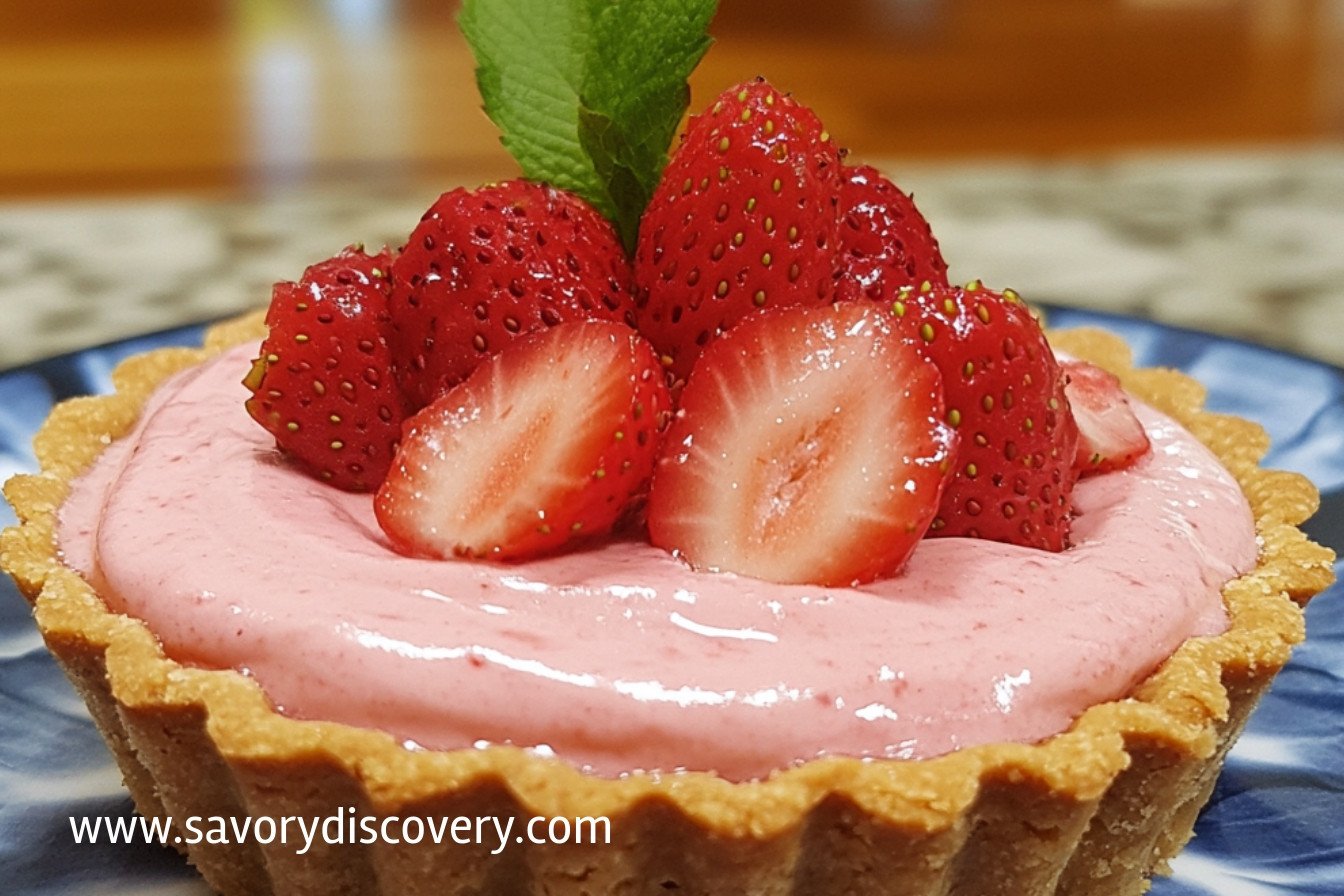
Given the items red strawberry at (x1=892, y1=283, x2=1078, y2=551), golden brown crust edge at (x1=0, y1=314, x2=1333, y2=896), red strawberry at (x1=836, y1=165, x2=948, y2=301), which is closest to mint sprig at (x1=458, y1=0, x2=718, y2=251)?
red strawberry at (x1=836, y1=165, x2=948, y2=301)

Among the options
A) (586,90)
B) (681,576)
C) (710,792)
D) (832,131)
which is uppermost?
(586,90)

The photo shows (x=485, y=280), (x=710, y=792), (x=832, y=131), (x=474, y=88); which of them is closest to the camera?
(x=710, y=792)

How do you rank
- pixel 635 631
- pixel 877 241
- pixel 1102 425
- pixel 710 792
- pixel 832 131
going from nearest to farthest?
1. pixel 710 792
2. pixel 635 631
3. pixel 877 241
4. pixel 1102 425
5. pixel 832 131

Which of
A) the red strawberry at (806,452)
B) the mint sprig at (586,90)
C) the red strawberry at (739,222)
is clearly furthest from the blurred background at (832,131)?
the red strawberry at (806,452)

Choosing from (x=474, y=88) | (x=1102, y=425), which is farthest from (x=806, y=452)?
(x=474, y=88)

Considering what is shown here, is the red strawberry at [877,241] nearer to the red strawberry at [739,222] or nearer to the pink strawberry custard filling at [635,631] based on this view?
the red strawberry at [739,222]

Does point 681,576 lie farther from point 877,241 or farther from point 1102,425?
point 1102,425

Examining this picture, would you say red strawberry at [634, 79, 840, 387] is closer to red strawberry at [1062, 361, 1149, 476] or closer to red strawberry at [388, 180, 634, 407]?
red strawberry at [388, 180, 634, 407]
